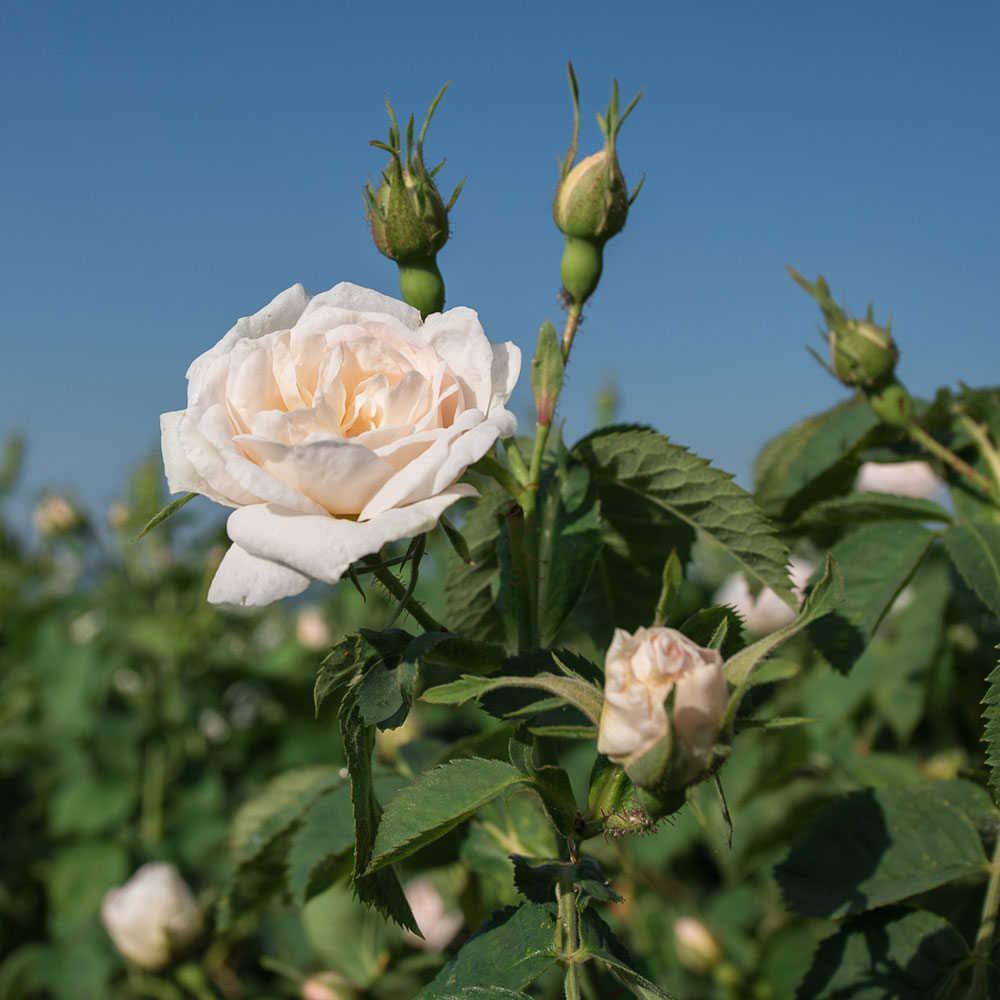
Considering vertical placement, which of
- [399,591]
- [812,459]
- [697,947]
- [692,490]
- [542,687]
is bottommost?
[697,947]

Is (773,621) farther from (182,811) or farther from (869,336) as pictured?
(182,811)

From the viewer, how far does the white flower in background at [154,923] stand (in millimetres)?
2332

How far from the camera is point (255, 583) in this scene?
801mm

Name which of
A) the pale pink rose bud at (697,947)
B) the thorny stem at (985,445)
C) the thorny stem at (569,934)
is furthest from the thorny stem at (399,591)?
the pale pink rose bud at (697,947)

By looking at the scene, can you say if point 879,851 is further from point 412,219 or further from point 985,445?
point 412,219

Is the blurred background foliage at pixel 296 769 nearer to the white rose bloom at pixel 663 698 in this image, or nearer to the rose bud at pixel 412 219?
the white rose bloom at pixel 663 698

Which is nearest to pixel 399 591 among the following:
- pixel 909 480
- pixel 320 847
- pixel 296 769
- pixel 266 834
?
pixel 320 847

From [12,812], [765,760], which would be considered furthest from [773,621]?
[12,812]

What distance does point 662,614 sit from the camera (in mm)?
794

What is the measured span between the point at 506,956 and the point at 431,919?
1.41m

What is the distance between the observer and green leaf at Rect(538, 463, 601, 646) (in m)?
1.05

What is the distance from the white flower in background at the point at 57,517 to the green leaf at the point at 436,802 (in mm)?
4313

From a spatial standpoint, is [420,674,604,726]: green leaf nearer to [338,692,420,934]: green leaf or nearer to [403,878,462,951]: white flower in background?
[338,692,420,934]: green leaf

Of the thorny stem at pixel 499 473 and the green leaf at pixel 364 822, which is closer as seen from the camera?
Result: the green leaf at pixel 364 822
